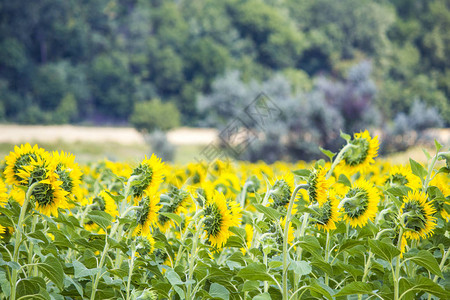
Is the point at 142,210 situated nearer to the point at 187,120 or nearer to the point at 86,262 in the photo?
the point at 86,262

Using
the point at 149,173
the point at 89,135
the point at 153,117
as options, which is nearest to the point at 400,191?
the point at 149,173

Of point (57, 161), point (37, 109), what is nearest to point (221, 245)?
point (57, 161)

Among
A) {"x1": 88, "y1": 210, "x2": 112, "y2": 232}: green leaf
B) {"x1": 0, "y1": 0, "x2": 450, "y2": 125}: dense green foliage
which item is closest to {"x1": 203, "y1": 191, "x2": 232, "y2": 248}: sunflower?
{"x1": 88, "y1": 210, "x2": 112, "y2": 232}: green leaf

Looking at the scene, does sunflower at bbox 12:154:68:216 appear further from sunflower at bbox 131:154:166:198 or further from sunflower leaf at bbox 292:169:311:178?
sunflower leaf at bbox 292:169:311:178

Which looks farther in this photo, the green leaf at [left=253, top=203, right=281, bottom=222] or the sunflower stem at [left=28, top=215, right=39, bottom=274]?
the sunflower stem at [left=28, top=215, right=39, bottom=274]

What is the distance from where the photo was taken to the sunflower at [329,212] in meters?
1.17

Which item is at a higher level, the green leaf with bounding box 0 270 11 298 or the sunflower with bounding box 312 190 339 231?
the sunflower with bounding box 312 190 339 231

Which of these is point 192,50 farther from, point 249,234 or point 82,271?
point 82,271

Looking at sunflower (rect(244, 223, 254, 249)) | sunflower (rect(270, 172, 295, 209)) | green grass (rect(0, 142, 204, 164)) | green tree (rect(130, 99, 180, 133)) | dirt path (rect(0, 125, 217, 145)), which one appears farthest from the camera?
green tree (rect(130, 99, 180, 133))

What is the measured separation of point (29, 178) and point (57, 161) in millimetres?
65

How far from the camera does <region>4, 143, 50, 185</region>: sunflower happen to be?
113cm

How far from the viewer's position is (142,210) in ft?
3.87

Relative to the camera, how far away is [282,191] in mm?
1198

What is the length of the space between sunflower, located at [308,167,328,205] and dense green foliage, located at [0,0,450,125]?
57.8 feet
